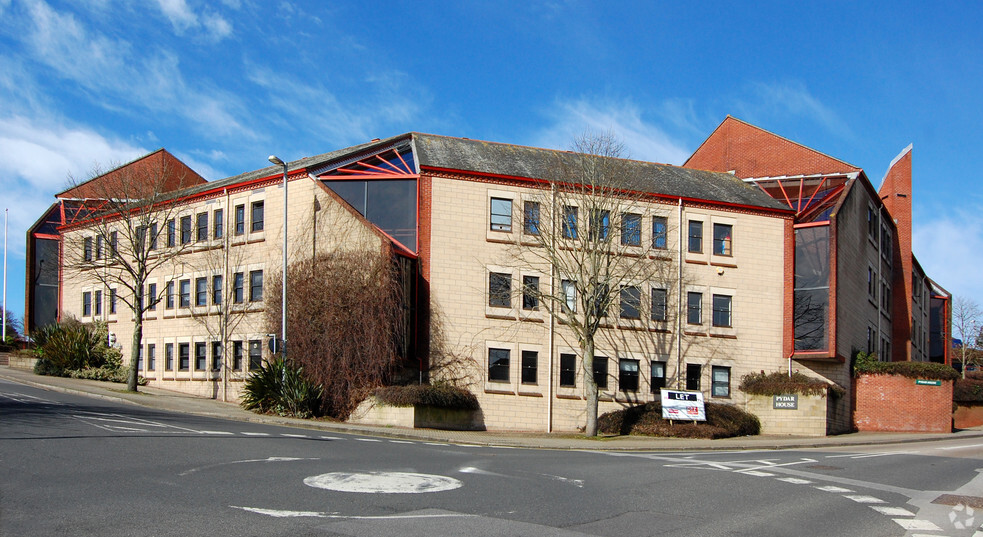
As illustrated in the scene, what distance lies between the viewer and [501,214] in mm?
33531

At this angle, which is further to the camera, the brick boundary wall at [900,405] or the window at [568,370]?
the brick boundary wall at [900,405]

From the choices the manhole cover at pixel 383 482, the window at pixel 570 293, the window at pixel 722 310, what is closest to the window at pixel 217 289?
the window at pixel 570 293

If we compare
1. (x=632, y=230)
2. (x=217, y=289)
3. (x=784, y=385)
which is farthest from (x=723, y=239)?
(x=217, y=289)

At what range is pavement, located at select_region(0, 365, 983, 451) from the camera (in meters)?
25.3

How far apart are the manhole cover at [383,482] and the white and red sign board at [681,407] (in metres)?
18.9

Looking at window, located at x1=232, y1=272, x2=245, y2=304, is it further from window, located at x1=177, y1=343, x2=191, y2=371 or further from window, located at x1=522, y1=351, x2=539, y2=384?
window, located at x1=522, y1=351, x2=539, y2=384

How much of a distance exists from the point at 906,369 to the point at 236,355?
28.3m

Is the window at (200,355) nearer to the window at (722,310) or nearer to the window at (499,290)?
the window at (499,290)

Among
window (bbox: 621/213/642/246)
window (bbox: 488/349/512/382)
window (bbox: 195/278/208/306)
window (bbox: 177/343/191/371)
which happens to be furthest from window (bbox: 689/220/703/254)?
window (bbox: 177/343/191/371)

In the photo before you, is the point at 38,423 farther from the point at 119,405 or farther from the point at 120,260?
the point at 120,260

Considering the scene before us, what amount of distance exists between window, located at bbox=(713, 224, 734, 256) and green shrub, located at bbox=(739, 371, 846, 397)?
520cm

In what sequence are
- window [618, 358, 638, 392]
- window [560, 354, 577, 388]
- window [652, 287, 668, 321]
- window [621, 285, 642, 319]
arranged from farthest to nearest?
window [652, 287, 668, 321]
window [621, 285, 642, 319]
window [618, 358, 638, 392]
window [560, 354, 577, 388]

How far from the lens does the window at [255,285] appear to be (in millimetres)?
34781

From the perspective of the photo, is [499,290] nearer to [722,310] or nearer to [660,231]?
[660,231]
